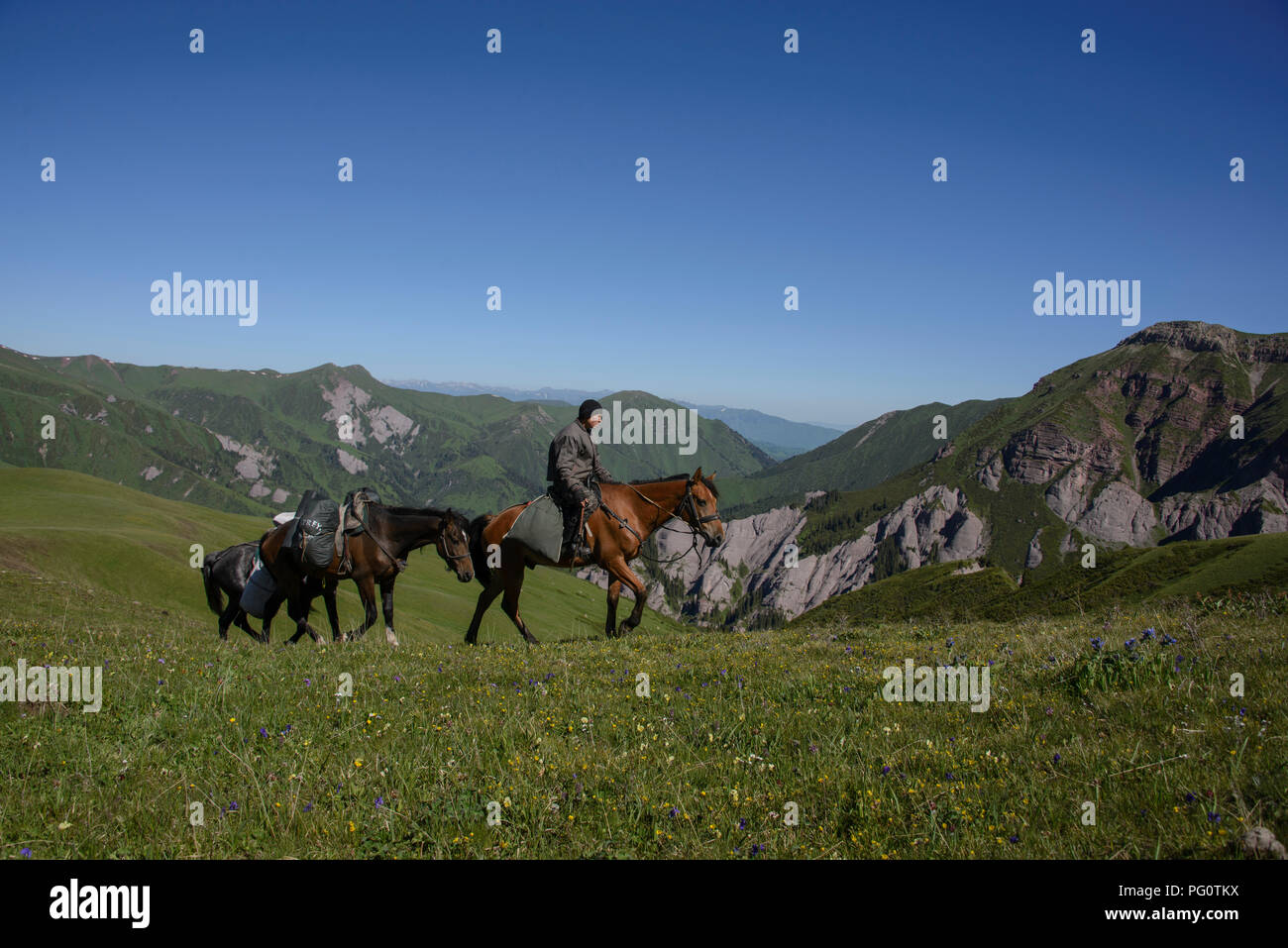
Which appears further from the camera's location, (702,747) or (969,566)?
(969,566)

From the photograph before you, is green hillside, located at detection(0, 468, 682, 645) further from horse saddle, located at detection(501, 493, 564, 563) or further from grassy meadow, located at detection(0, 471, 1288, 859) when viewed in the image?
grassy meadow, located at detection(0, 471, 1288, 859)

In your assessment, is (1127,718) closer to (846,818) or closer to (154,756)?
(846,818)

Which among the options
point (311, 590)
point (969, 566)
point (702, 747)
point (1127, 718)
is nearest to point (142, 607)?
point (311, 590)

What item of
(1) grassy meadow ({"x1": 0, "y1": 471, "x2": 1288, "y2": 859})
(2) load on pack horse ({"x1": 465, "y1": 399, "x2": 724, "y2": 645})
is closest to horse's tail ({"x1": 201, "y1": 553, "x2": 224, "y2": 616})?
(2) load on pack horse ({"x1": 465, "y1": 399, "x2": 724, "y2": 645})

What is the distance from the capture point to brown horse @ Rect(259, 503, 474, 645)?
18.1 metres

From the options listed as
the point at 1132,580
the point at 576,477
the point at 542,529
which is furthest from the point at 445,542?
the point at 1132,580

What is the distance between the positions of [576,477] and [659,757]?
1032 centimetres

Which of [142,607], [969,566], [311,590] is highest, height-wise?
[311,590]

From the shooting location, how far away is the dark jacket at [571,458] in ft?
53.8

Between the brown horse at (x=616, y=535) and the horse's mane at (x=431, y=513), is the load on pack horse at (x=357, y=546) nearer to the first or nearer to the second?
the horse's mane at (x=431, y=513)

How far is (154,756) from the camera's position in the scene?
6793mm

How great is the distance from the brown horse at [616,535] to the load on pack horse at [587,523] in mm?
25

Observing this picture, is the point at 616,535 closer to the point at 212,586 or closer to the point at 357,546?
the point at 357,546
